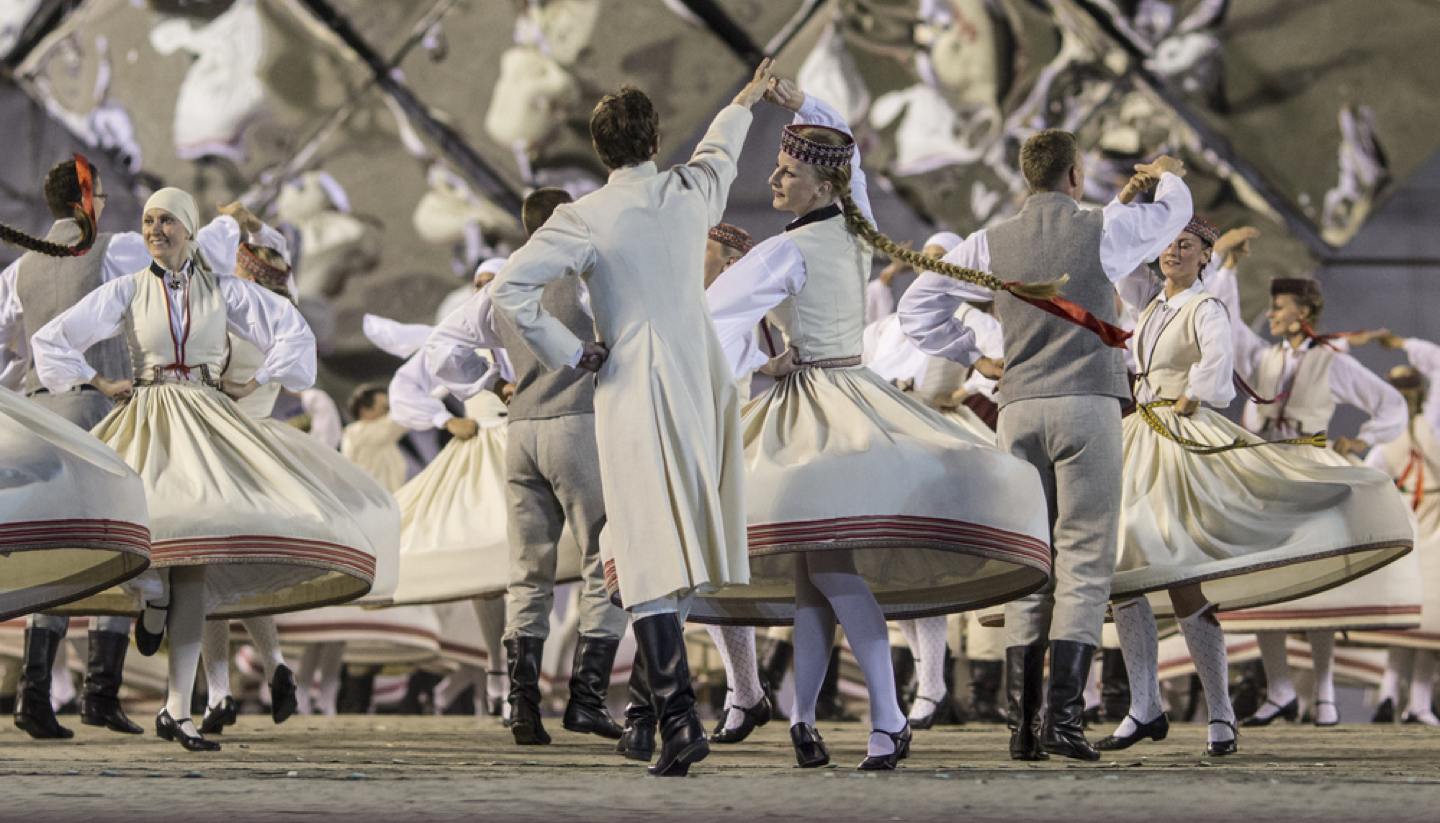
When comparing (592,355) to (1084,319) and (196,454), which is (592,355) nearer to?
(1084,319)

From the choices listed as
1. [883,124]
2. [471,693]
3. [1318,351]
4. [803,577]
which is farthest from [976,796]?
[883,124]

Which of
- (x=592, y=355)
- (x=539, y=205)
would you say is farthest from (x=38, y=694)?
(x=592, y=355)

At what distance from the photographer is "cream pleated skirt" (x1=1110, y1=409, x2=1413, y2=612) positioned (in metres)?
5.66

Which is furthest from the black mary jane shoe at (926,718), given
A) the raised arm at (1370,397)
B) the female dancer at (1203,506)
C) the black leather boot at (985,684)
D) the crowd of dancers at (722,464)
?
the raised arm at (1370,397)

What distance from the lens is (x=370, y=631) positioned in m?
8.49

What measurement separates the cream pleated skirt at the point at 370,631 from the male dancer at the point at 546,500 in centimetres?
213

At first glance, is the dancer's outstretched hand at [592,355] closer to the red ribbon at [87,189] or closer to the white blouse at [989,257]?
the white blouse at [989,257]

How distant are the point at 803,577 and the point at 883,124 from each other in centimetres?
614

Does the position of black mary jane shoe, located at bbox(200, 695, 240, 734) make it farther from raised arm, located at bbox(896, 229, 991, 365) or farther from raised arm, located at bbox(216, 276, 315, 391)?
raised arm, located at bbox(896, 229, 991, 365)

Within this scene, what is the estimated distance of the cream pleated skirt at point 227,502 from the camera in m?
5.56

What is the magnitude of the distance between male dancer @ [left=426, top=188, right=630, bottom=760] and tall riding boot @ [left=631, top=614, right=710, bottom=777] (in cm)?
130

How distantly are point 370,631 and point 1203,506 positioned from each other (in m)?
3.80

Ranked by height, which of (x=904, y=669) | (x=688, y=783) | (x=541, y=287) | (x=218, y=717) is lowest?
(x=688, y=783)

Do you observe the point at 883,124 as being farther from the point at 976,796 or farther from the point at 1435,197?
the point at 976,796
